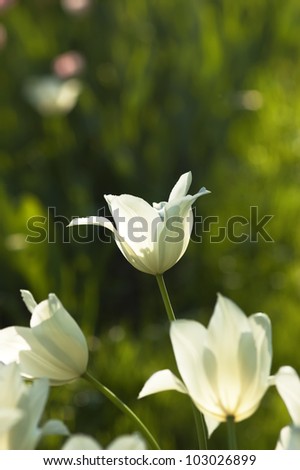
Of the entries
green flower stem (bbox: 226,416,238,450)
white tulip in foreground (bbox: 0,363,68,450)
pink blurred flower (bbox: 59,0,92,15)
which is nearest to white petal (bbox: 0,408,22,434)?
white tulip in foreground (bbox: 0,363,68,450)

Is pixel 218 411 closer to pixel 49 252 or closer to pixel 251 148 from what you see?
pixel 49 252

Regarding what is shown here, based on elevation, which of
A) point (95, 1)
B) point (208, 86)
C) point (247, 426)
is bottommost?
point (247, 426)

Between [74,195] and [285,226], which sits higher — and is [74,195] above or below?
above

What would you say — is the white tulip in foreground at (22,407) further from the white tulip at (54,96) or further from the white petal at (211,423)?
the white tulip at (54,96)

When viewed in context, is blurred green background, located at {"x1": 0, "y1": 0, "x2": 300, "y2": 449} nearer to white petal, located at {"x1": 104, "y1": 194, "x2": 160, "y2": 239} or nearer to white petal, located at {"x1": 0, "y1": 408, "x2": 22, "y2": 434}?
white petal, located at {"x1": 104, "y1": 194, "x2": 160, "y2": 239}

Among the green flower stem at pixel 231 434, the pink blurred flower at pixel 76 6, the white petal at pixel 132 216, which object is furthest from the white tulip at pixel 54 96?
the green flower stem at pixel 231 434

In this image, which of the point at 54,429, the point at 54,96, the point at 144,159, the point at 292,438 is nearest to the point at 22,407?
the point at 54,429

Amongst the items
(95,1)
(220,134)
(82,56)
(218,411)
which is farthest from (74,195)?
(218,411)
